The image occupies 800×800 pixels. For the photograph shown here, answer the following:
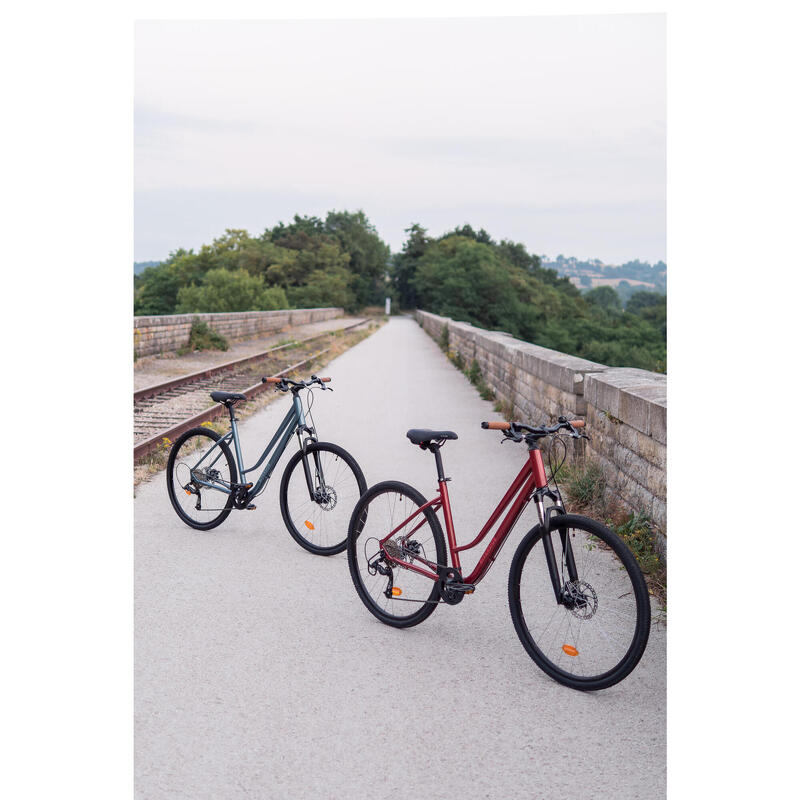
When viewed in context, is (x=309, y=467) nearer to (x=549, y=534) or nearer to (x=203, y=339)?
(x=549, y=534)

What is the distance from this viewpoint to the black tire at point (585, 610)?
2.55 meters

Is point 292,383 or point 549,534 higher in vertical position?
point 292,383

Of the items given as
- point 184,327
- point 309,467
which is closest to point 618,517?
point 309,467

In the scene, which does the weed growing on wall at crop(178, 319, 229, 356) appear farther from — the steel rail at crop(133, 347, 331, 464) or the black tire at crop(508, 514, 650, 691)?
the black tire at crop(508, 514, 650, 691)

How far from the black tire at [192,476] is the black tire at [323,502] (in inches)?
15.5

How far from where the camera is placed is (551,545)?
8.95ft

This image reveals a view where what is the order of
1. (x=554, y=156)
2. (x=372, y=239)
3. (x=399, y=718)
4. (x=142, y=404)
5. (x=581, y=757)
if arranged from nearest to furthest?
(x=581, y=757), (x=399, y=718), (x=554, y=156), (x=372, y=239), (x=142, y=404)

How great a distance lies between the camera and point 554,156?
12.6ft

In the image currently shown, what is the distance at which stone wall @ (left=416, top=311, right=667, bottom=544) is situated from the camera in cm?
354

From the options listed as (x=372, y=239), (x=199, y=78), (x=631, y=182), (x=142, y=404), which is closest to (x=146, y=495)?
(x=142, y=404)

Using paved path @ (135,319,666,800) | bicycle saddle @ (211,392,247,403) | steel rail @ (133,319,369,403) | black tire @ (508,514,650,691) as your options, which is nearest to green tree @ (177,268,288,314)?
steel rail @ (133,319,369,403)

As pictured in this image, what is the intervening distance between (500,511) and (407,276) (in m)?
1.97
